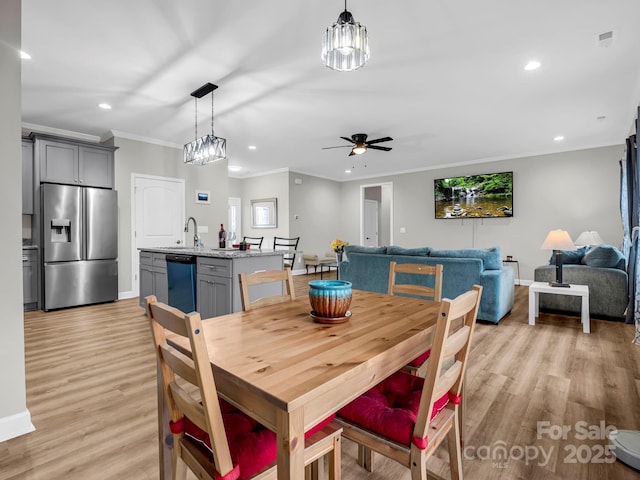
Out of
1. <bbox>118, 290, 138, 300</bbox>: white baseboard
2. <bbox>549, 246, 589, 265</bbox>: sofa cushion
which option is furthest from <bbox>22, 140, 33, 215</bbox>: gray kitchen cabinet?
<bbox>549, 246, 589, 265</bbox>: sofa cushion

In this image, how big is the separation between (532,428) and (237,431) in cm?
175

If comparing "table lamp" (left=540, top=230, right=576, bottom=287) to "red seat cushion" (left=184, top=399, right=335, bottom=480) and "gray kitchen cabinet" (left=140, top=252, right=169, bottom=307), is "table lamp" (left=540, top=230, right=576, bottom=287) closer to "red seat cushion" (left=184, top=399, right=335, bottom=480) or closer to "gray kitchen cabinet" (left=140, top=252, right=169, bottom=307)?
"red seat cushion" (left=184, top=399, right=335, bottom=480)

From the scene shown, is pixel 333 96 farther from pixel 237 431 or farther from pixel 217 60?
pixel 237 431

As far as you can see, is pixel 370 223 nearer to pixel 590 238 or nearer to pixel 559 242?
→ pixel 590 238

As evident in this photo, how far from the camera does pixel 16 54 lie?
5.98ft

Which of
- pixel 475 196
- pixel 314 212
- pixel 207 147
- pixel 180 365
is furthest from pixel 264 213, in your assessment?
pixel 180 365

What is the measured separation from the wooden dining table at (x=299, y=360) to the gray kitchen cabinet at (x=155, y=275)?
2.81 m

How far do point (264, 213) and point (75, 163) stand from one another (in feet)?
14.5

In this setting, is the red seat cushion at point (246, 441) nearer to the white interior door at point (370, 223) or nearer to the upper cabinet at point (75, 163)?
the upper cabinet at point (75, 163)

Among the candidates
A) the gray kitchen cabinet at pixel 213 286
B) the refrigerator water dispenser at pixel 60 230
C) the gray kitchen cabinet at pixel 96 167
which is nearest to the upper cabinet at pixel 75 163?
the gray kitchen cabinet at pixel 96 167

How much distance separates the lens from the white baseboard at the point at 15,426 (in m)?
1.78

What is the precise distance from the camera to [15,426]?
5.94 ft

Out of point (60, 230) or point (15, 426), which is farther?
point (60, 230)

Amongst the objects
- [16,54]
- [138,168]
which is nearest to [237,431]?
[16,54]
